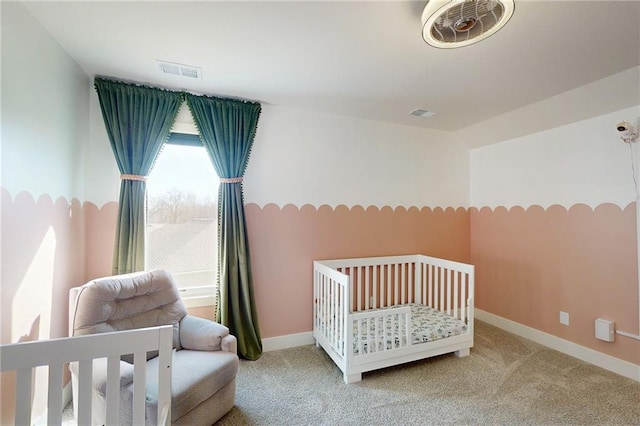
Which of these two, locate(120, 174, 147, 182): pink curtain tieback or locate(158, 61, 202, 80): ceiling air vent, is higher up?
locate(158, 61, 202, 80): ceiling air vent

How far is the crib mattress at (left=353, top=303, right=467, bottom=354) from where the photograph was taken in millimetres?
2232

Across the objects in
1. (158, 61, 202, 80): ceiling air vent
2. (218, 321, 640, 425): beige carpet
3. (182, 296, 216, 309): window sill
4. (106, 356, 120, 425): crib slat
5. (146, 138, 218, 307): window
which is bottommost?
(218, 321, 640, 425): beige carpet

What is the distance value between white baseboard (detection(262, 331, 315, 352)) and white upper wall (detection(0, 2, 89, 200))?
198 centimetres

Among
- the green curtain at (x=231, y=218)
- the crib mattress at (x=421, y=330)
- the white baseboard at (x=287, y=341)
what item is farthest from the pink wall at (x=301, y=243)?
the crib mattress at (x=421, y=330)

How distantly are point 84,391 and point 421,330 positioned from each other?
2.25 metres

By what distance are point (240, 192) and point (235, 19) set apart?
134cm

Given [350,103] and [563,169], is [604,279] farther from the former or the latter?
[350,103]

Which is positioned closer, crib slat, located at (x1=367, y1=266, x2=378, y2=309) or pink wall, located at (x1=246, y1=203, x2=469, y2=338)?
pink wall, located at (x1=246, y1=203, x2=469, y2=338)

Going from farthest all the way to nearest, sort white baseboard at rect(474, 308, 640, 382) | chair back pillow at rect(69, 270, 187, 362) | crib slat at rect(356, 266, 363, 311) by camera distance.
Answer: crib slat at rect(356, 266, 363, 311) → white baseboard at rect(474, 308, 640, 382) → chair back pillow at rect(69, 270, 187, 362)

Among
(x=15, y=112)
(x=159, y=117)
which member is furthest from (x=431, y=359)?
(x=15, y=112)

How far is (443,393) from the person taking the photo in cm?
199

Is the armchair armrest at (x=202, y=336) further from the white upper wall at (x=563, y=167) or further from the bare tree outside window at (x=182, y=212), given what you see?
the white upper wall at (x=563, y=167)

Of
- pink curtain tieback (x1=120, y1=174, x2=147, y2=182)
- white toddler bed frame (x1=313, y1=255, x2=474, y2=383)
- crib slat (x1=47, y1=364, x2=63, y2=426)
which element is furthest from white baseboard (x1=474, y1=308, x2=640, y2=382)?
pink curtain tieback (x1=120, y1=174, x2=147, y2=182)

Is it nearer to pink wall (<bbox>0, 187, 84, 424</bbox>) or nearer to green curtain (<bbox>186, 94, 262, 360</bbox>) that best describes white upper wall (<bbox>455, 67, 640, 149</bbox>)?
green curtain (<bbox>186, 94, 262, 360</bbox>)
